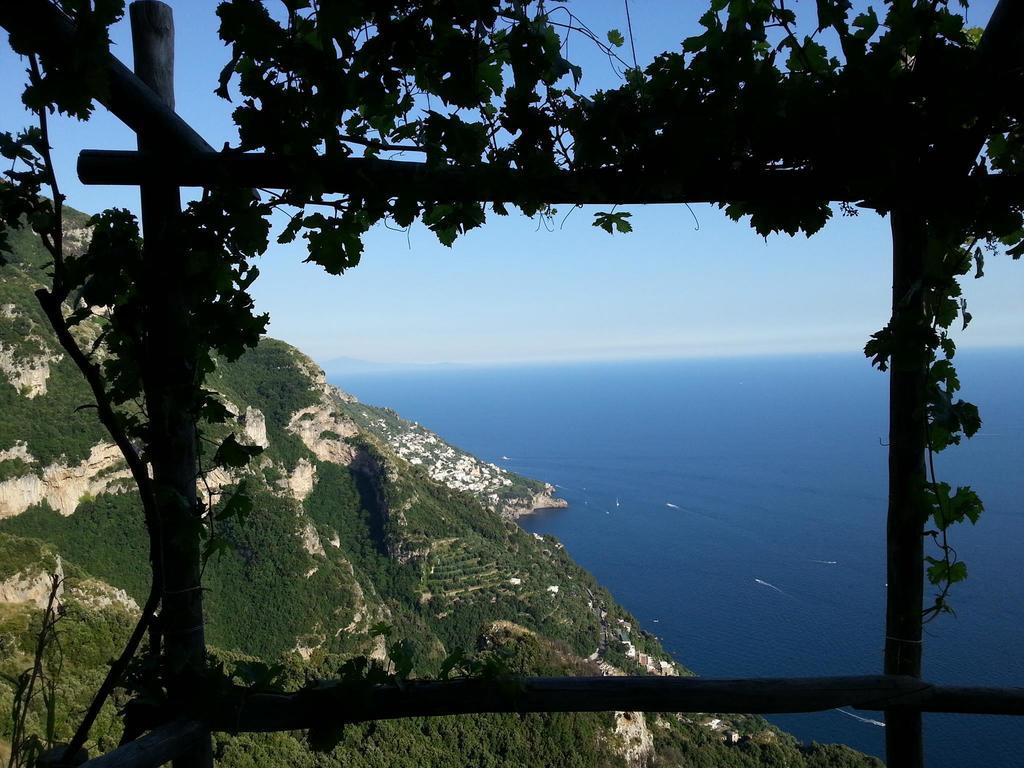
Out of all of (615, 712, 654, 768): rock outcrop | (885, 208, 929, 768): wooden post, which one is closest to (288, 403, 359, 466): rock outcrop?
(615, 712, 654, 768): rock outcrop

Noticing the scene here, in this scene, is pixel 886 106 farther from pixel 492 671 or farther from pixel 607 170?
pixel 492 671

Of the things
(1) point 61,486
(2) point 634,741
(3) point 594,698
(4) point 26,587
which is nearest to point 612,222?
(3) point 594,698

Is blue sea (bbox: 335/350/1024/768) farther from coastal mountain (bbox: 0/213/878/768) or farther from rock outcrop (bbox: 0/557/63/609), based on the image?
rock outcrop (bbox: 0/557/63/609)

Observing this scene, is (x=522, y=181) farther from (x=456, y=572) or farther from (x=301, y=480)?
(x=301, y=480)

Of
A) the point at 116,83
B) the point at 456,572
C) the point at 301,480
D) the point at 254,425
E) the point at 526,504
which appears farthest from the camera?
the point at 526,504

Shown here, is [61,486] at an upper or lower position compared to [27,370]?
lower

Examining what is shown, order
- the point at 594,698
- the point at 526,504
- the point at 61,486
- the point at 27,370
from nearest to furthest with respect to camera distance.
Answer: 1. the point at 594,698
2. the point at 61,486
3. the point at 27,370
4. the point at 526,504

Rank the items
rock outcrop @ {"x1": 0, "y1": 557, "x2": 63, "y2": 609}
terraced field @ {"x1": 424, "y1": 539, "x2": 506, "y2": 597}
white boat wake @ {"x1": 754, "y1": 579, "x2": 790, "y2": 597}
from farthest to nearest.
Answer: terraced field @ {"x1": 424, "y1": 539, "x2": 506, "y2": 597}, white boat wake @ {"x1": 754, "y1": 579, "x2": 790, "y2": 597}, rock outcrop @ {"x1": 0, "y1": 557, "x2": 63, "y2": 609}

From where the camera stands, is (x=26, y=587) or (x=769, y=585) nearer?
(x=26, y=587)
